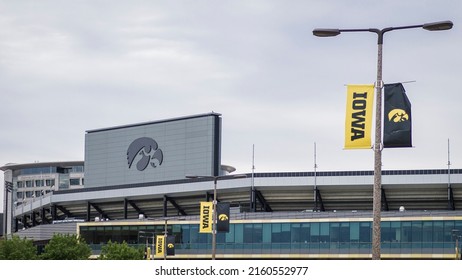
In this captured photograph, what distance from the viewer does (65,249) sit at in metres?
106

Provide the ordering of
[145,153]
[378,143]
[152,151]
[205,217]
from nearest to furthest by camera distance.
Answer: [378,143] → [205,217] → [152,151] → [145,153]

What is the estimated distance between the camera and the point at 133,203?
13712cm

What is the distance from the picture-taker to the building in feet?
352

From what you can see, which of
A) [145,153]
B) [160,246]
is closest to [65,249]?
[160,246]

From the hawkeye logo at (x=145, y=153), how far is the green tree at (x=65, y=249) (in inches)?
992

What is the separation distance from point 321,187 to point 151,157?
2591cm

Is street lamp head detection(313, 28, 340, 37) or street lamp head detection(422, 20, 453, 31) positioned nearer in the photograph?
street lamp head detection(422, 20, 453, 31)

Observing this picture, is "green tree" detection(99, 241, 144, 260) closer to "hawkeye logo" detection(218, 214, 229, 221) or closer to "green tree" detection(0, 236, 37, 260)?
"green tree" detection(0, 236, 37, 260)

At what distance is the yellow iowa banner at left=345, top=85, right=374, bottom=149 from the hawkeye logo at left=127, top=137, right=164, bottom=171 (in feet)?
323

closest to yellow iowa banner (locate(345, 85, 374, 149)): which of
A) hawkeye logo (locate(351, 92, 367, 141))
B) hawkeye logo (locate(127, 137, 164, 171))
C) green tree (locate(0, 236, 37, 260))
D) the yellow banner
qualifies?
hawkeye logo (locate(351, 92, 367, 141))

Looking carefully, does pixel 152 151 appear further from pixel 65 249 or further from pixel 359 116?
pixel 359 116

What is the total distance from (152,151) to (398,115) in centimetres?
10043

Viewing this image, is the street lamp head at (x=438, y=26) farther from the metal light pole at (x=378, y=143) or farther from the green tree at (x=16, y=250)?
the green tree at (x=16, y=250)
